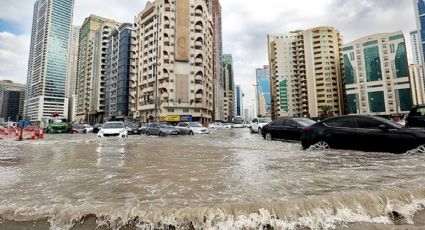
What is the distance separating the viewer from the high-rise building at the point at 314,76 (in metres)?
98.1

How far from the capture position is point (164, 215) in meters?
2.49

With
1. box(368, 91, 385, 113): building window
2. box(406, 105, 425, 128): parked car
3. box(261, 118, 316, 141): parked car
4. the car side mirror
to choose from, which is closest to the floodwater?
the car side mirror

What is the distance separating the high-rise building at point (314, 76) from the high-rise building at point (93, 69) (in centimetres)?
8024

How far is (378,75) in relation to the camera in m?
95.6

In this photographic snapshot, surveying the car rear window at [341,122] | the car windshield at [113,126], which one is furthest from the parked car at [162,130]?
the car rear window at [341,122]

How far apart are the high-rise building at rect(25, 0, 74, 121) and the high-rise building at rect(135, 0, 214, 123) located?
117 m

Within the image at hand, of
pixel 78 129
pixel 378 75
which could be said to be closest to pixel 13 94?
pixel 78 129

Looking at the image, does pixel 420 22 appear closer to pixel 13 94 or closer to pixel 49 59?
pixel 49 59

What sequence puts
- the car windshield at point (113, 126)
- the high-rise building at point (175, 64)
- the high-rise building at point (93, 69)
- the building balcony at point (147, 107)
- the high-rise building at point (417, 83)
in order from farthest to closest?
the high-rise building at point (417, 83) → the high-rise building at point (93, 69) → the building balcony at point (147, 107) → the high-rise building at point (175, 64) → the car windshield at point (113, 126)

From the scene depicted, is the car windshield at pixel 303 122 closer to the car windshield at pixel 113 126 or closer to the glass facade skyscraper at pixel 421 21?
the car windshield at pixel 113 126

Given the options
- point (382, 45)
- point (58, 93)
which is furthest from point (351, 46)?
point (58, 93)

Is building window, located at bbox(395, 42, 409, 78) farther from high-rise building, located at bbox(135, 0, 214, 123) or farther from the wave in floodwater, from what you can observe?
the wave in floodwater

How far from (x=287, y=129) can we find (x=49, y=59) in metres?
189

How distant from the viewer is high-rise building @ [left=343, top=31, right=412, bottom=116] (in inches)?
3583
